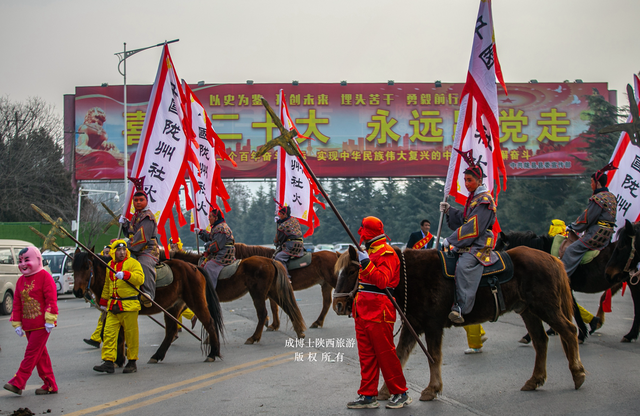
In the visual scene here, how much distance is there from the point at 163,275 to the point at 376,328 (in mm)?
3863

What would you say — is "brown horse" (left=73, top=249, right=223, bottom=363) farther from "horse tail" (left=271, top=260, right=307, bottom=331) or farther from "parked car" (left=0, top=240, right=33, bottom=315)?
"parked car" (left=0, top=240, right=33, bottom=315)

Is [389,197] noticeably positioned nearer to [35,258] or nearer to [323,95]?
[323,95]

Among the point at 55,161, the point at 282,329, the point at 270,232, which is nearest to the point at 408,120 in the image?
the point at 55,161

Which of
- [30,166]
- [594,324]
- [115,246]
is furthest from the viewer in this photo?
[30,166]

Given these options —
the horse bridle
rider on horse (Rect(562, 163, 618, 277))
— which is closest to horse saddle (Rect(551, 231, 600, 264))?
rider on horse (Rect(562, 163, 618, 277))

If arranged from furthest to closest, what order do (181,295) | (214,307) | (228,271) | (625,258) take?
(228,271), (214,307), (181,295), (625,258)

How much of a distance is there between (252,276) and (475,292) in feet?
16.2

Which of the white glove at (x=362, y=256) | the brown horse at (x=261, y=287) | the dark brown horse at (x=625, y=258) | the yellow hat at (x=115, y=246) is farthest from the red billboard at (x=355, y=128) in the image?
the white glove at (x=362, y=256)

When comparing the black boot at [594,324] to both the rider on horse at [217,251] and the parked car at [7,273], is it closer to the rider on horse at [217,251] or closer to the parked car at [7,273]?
the rider on horse at [217,251]

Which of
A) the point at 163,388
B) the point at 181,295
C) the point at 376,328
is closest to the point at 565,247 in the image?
the point at 376,328

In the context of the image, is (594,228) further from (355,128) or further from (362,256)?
(355,128)

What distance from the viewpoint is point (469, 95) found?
8.37 m

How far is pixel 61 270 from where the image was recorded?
1934 cm

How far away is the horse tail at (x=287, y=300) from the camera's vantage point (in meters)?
9.63
